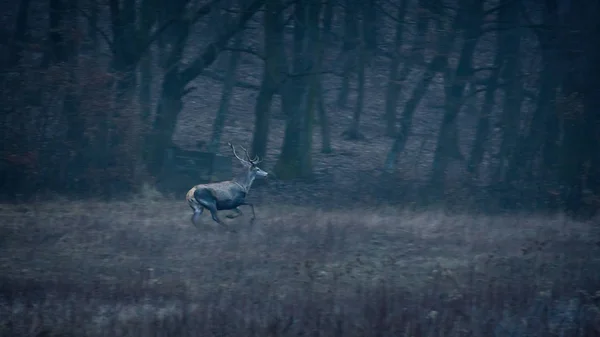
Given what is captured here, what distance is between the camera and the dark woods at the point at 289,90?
1930 centimetres

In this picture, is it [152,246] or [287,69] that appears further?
[287,69]

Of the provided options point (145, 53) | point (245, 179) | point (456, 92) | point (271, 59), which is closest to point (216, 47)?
point (271, 59)

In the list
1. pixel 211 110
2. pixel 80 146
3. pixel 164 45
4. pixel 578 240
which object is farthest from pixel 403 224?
pixel 211 110

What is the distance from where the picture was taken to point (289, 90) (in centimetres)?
2241

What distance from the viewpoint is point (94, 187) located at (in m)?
19.6

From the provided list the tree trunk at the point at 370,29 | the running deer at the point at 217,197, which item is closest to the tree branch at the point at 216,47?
the tree trunk at the point at 370,29

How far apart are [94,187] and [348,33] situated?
10147mm

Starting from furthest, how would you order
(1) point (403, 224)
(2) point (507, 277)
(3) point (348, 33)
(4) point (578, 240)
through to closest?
(3) point (348, 33) < (1) point (403, 224) < (4) point (578, 240) < (2) point (507, 277)

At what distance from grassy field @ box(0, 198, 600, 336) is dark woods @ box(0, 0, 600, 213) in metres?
2.87

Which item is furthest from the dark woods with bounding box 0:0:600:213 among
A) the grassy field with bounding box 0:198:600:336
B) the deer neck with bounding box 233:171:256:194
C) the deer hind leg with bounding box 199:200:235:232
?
the deer hind leg with bounding box 199:200:235:232

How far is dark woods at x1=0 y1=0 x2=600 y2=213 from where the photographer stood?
19.3 m

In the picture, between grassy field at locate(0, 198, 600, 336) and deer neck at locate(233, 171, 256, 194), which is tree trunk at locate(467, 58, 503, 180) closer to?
grassy field at locate(0, 198, 600, 336)

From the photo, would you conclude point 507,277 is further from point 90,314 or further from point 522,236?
point 90,314

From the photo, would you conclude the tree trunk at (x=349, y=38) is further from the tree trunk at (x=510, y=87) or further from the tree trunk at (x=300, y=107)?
the tree trunk at (x=510, y=87)
